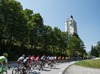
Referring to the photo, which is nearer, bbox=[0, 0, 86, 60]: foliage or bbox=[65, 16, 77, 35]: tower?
bbox=[0, 0, 86, 60]: foliage

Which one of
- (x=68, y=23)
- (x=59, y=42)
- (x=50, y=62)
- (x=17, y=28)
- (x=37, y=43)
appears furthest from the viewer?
(x=68, y=23)

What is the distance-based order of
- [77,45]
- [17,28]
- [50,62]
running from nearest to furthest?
[50,62] → [17,28] → [77,45]

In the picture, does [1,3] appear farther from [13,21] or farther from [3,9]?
[13,21]

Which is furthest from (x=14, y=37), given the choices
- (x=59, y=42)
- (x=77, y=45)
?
(x=77, y=45)

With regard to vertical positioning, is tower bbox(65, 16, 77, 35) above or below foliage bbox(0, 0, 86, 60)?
above

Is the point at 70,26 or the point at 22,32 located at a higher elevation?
the point at 70,26

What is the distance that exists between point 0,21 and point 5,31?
3117mm

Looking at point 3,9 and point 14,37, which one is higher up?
point 3,9

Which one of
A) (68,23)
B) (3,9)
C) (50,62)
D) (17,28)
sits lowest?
(50,62)

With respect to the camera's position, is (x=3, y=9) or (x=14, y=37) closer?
(x=3, y=9)

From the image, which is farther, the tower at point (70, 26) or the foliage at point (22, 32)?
the tower at point (70, 26)

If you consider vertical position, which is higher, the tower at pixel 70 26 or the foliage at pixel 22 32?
the tower at pixel 70 26

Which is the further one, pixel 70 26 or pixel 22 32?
pixel 70 26

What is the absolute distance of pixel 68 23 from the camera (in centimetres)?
17575
